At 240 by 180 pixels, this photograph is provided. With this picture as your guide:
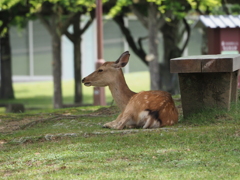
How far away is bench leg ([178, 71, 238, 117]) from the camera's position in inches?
316

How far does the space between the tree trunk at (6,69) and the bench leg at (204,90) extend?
1452 centimetres

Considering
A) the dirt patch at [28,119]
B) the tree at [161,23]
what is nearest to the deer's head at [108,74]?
the dirt patch at [28,119]

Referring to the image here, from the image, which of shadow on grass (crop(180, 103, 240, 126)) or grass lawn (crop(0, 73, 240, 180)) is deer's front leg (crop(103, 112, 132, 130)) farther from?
shadow on grass (crop(180, 103, 240, 126))

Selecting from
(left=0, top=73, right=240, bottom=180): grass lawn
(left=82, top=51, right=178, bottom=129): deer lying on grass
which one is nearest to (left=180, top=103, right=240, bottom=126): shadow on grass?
(left=0, top=73, right=240, bottom=180): grass lawn

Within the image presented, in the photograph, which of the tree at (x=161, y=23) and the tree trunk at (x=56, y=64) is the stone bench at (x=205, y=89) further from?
the tree trunk at (x=56, y=64)

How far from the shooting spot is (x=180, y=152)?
6.09m

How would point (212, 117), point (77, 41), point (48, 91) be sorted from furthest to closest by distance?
point (48, 91), point (77, 41), point (212, 117)

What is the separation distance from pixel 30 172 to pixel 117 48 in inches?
987

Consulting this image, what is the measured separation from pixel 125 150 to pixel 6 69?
640 inches

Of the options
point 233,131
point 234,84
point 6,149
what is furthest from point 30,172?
point 234,84

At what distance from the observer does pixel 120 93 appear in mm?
8234

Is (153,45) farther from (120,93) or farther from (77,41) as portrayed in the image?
(120,93)

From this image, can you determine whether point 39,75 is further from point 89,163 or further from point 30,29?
point 89,163

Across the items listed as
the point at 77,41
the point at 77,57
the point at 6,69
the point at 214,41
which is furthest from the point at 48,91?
the point at 214,41
